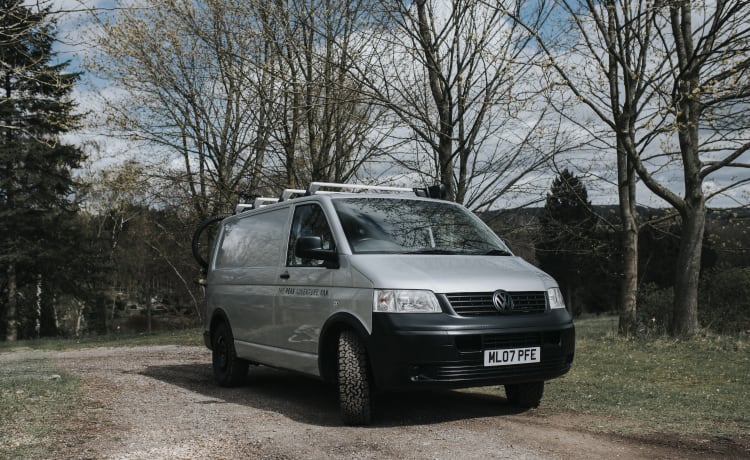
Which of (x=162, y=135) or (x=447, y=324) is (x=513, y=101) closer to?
(x=447, y=324)

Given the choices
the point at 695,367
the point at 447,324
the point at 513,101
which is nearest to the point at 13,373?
the point at 447,324

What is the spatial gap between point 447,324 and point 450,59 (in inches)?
299

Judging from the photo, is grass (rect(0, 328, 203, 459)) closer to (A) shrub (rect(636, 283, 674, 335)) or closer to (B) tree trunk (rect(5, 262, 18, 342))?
(A) shrub (rect(636, 283, 674, 335))

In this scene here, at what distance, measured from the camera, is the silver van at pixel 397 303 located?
5.73 meters

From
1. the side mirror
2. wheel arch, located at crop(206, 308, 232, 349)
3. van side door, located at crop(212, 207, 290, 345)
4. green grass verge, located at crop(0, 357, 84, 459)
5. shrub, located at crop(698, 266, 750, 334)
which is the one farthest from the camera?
shrub, located at crop(698, 266, 750, 334)

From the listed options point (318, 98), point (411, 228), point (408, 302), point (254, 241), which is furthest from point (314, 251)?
point (318, 98)

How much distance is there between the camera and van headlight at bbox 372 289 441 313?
5.74 metres

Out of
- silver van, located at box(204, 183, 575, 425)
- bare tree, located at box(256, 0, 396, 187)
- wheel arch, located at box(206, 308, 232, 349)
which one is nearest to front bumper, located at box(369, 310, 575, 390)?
silver van, located at box(204, 183, 575, 425)

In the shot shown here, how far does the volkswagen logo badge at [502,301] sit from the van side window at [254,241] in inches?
100.0

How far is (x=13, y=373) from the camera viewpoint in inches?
402

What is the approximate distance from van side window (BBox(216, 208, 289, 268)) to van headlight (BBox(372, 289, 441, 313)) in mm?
2098

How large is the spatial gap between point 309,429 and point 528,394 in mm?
2085

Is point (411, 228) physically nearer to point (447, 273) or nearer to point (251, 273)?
point (447, 273)

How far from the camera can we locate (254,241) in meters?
8.41
